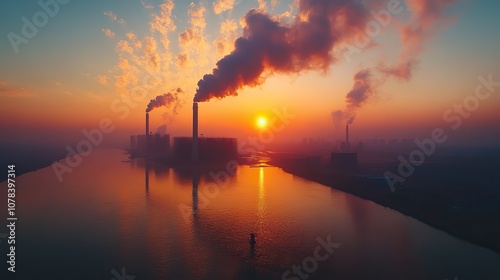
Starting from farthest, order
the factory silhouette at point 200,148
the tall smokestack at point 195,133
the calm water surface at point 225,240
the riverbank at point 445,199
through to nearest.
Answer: the factory silhouette at point 200,148 < the tall smokestack at point 195,133 < the riverbank at point 445,199 < the calm water surface at point 225,240

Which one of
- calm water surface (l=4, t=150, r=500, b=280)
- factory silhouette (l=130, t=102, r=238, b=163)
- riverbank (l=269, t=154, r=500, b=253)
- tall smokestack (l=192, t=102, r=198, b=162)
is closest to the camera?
calm water surface (l=4, t=150, r=500, b=280)

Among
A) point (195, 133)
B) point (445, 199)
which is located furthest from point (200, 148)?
point (445, 199)

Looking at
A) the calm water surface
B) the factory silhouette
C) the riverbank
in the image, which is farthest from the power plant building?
the calm water surface

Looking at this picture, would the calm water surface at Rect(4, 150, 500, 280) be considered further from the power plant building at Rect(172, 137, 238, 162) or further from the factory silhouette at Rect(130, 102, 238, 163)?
the power plant building at Rect(172, 137, 238, 162)

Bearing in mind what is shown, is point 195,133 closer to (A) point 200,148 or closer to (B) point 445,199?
(A) point 200,148

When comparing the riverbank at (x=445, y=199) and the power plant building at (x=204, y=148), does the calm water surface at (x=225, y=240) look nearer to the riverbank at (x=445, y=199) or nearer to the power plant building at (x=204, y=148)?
the riverbank at (x=445, y=199)

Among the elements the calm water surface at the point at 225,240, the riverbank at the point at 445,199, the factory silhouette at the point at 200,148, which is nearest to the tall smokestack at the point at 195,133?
A: the factory silhouette at the point at 200,148

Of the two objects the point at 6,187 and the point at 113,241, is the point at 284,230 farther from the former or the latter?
the point at 6,187

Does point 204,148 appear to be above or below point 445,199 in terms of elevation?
above
